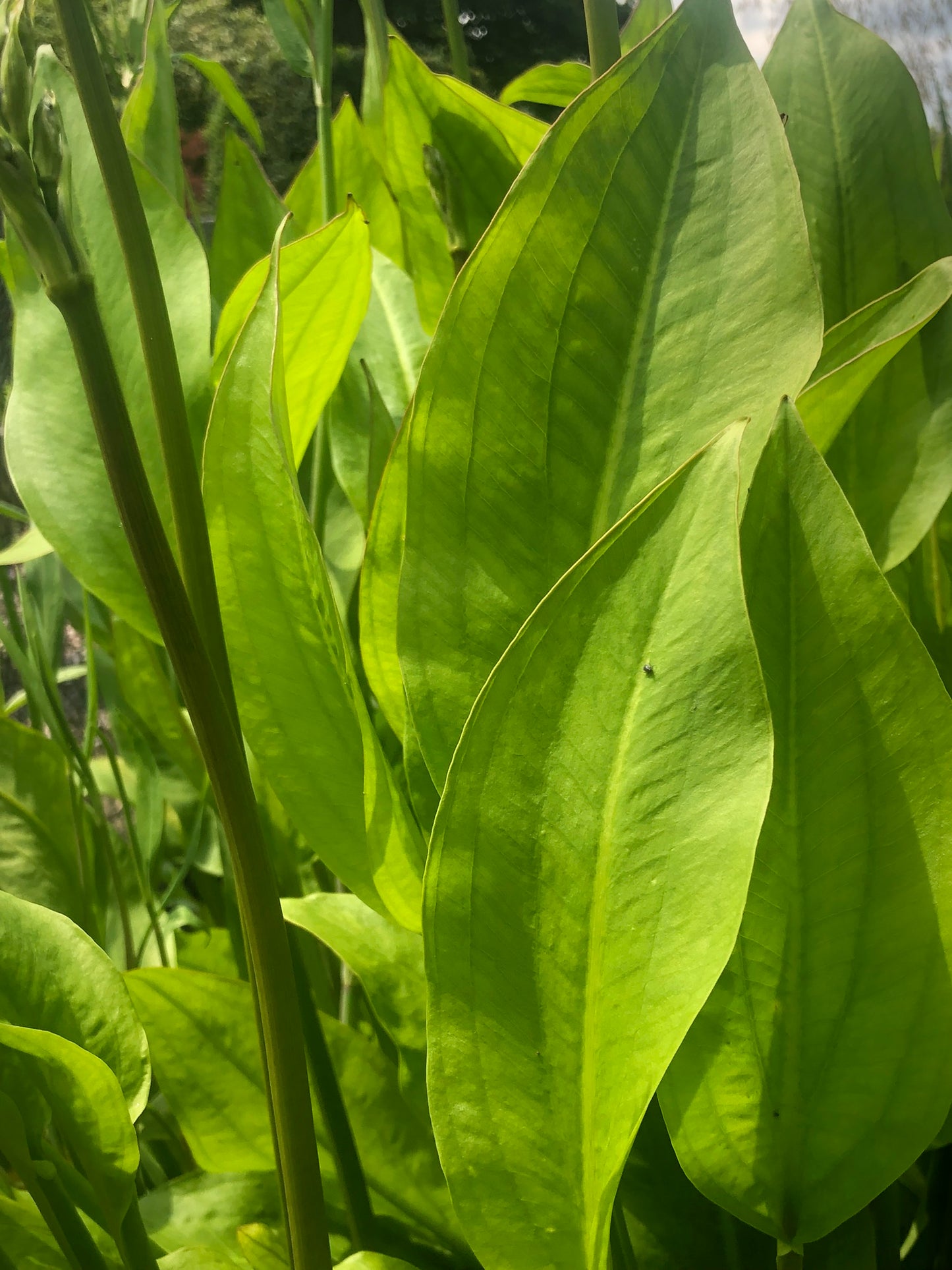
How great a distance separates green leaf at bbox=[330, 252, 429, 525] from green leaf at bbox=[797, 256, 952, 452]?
98 mm

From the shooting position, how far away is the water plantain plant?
12 centimetres

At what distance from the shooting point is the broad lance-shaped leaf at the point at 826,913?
0.42 feet

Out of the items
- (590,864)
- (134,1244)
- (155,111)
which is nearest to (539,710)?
(590,864)

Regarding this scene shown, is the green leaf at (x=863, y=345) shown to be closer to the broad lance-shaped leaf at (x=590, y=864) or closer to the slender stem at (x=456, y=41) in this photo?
the broad lance-shaped leaf at (x=590, y=864)

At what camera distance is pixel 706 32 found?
139 mm

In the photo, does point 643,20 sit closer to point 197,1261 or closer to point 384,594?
point 384,594

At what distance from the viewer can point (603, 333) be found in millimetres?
143

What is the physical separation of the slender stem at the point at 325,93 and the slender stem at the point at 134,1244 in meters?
0.23

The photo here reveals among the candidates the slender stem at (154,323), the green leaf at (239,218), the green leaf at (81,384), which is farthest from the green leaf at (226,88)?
the slender stem at (154,323)

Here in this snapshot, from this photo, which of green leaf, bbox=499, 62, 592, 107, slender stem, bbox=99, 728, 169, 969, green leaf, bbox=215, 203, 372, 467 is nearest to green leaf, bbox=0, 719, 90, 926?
slender stem, bbox=99, 728, 169, 969

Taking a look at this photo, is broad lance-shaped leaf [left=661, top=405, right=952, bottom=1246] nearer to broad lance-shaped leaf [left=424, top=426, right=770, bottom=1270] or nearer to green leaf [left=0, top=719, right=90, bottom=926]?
broad lance-shaped leaf [left=424, top=426, right=770, bottom=1270]

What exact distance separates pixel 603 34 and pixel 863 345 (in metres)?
0.08

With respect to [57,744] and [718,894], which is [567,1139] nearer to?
[718,894]

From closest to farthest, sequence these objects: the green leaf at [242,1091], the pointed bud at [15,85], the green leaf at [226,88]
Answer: the pointed bud at [15,85] → the green leaf at [242,1091] → the green leaf at [226,88]
